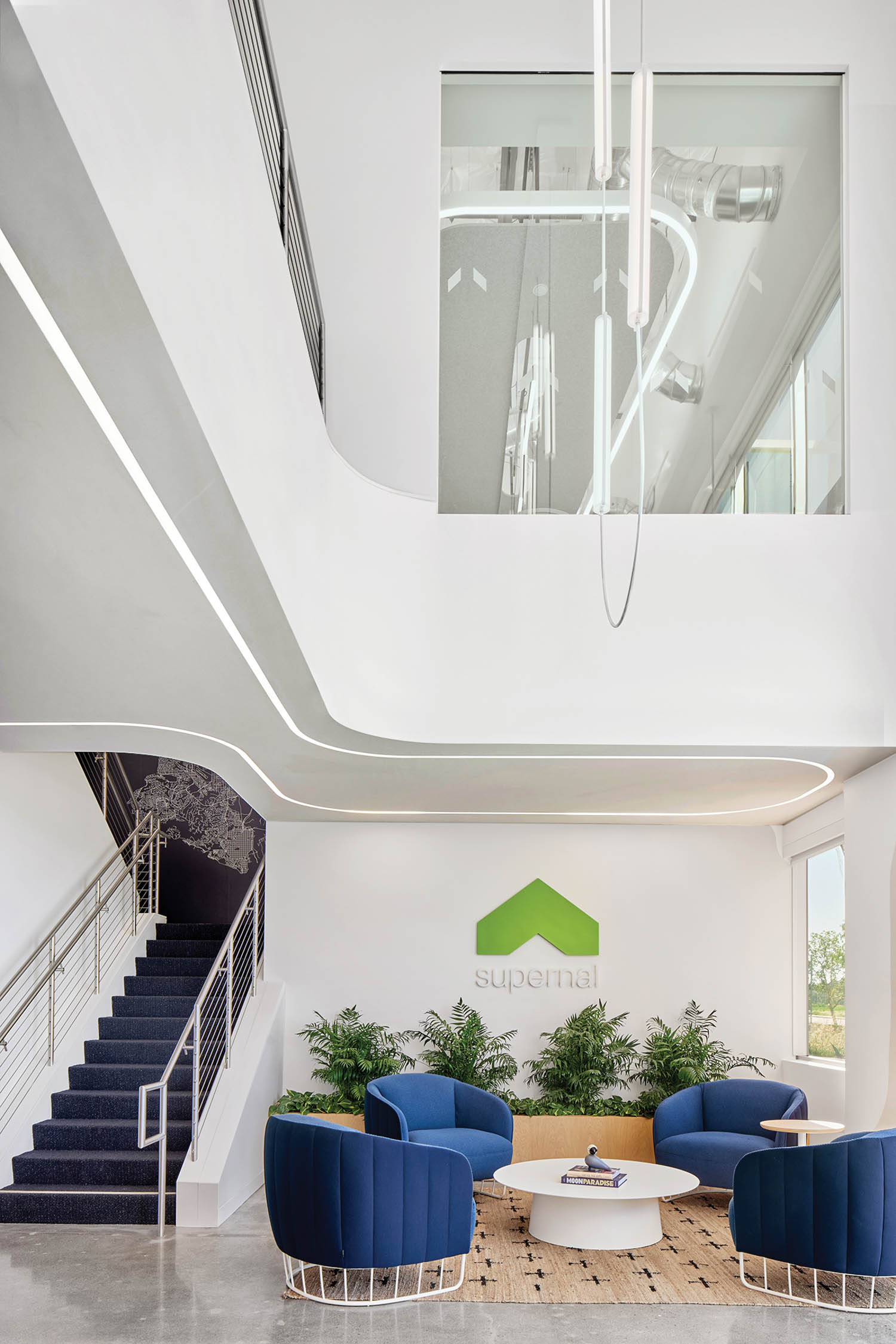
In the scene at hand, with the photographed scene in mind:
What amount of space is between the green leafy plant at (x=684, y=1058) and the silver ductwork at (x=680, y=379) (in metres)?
5.60

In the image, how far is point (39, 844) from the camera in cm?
955

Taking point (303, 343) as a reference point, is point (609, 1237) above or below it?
below

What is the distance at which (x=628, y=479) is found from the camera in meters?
8.15

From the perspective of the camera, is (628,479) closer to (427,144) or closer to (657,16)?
(427,144)

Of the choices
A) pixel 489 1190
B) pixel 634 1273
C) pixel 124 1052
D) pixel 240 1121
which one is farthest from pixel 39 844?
pixel 634 1273

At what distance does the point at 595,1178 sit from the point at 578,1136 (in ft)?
9.88

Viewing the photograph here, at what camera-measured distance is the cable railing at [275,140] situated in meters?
4.46

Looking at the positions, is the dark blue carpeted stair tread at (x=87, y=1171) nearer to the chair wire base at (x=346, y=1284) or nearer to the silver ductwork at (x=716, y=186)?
the chair wire base at (x=346, y=1284)

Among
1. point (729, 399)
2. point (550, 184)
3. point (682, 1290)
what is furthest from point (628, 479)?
point (682, 1290)

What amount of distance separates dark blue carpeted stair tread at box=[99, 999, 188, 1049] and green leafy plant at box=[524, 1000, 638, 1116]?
324cm

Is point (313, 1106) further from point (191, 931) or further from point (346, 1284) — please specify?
point (346, 1284)

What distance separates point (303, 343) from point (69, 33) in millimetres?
3182

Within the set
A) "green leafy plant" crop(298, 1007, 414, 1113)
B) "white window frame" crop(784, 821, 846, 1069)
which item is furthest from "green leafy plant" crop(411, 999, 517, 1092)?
"white window frame" crop(784, 821, 846, 1069)

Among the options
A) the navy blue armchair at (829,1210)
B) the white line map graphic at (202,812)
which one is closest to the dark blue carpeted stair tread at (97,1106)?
the white line map graphic at (202,812)
